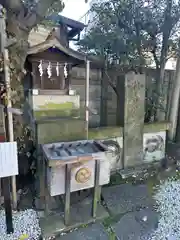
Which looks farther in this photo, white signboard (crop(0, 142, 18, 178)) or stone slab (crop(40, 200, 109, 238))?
stone slab (crop(40, 200, 109, 238))

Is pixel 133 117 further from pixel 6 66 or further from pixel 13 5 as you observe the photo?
pixel 13 5

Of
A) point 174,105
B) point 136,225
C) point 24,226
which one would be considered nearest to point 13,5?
point 24,226

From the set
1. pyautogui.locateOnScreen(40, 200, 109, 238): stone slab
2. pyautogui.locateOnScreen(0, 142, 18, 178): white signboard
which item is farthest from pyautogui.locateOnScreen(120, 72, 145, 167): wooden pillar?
pyautogui.locateOnScreen(0, 142, 18, 178): white signboard

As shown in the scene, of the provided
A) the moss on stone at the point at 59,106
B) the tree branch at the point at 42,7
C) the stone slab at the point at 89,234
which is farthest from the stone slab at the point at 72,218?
the tree branch at the point at 42,7

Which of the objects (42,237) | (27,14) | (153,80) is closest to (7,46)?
(27,14)

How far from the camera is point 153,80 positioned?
5.58m

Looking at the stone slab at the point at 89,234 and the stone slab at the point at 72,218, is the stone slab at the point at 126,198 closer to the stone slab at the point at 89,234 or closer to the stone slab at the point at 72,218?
the stone slab at the point at 72,218

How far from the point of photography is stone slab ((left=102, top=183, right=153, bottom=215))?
2992 mm

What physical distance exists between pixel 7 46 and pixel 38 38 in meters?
3.94

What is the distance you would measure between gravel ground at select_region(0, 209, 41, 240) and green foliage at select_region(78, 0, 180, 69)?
411 centimetres

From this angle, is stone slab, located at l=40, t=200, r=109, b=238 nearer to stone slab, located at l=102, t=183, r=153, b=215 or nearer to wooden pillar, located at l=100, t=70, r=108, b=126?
stone slab, located at l=102, t=183, r=153, b=215

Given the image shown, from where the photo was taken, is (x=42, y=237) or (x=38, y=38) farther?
(x=38, y=38)

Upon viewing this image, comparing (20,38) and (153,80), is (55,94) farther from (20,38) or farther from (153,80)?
(153,80)

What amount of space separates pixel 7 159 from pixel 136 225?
2.14 m
